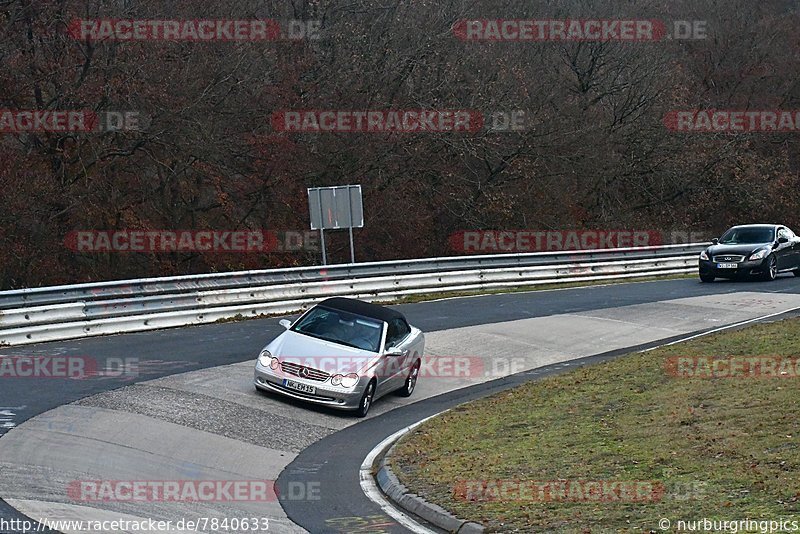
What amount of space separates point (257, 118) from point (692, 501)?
30.0 meters

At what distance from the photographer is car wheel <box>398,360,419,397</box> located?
17.4 m

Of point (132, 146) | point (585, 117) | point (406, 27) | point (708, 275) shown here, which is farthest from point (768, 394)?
point (585, 117)

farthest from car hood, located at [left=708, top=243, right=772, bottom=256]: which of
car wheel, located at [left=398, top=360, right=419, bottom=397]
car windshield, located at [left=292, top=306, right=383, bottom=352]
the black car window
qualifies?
car windshield, located at [left=292, top=306, right=383, bottom=352]

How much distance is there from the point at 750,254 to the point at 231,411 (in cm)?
1946

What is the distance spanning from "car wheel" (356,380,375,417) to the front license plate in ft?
2.41

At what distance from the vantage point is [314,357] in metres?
15.6

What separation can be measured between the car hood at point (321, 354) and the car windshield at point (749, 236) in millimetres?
17940
